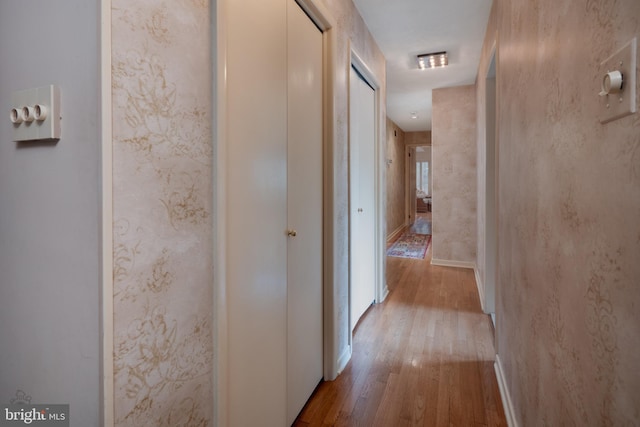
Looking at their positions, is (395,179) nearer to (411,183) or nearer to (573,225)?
(411,183)

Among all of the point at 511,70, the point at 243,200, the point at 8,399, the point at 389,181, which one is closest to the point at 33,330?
the point at 8,399

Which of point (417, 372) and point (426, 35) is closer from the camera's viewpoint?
point (417, 372)

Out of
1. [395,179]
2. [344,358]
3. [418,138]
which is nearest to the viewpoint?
[344,358]

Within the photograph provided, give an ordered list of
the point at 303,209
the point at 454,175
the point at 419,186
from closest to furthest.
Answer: the point at 303,209
the point at 454,175
the point at 419,186

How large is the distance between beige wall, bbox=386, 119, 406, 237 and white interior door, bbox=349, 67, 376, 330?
11.9ft

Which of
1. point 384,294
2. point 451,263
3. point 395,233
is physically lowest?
point 384,294

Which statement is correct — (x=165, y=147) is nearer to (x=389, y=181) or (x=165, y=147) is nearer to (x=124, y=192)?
(x=124, y=192)

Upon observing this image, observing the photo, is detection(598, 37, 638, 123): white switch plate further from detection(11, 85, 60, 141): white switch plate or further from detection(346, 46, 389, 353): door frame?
detection(346, 46, 389, 353): door frame

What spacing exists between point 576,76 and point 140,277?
121 centimetres

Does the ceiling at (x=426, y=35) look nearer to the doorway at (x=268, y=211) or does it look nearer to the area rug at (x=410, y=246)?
the doorway at (x=268, y=211)

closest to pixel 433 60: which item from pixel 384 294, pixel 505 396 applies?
pixel 384 294

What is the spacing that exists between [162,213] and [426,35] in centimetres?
306

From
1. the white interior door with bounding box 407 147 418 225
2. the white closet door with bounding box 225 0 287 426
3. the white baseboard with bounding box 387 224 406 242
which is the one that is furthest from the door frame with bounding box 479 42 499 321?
the white interior door with bounding box 407 147 418 225

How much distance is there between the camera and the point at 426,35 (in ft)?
10.0
